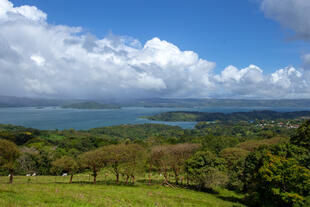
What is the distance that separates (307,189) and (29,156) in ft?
212

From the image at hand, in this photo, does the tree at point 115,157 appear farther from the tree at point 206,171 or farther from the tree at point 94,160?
the tree at point 206,171

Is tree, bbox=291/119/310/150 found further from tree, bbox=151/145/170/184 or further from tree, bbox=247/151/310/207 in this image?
tree, bbox=151/145/170/184

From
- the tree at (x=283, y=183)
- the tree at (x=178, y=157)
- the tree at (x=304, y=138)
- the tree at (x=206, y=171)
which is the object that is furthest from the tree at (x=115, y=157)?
the tree at (x=304, y=138)

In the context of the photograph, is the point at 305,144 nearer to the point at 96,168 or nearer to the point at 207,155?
the point at 207,155

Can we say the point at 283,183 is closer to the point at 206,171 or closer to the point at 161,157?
the point at 206,171

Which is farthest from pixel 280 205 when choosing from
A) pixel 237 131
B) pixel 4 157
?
pixel 237 131

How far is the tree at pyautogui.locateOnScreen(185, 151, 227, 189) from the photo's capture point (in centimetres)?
2666

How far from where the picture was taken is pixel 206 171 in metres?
27.9

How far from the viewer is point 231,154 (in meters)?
36.7

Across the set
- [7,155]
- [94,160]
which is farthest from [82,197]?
[7,155]

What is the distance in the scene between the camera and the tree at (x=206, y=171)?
26661 millimetres

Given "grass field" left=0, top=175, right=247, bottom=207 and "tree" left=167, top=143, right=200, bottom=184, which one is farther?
"tree" left=167, top=143, right=200, bottom=184

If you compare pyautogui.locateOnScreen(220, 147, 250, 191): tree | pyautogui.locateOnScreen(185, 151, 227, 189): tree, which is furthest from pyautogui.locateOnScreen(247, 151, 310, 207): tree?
pyautogui.locateOnScreen(220, 147, 250, 191): tree

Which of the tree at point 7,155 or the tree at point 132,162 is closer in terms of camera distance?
the tree at point 7,155
